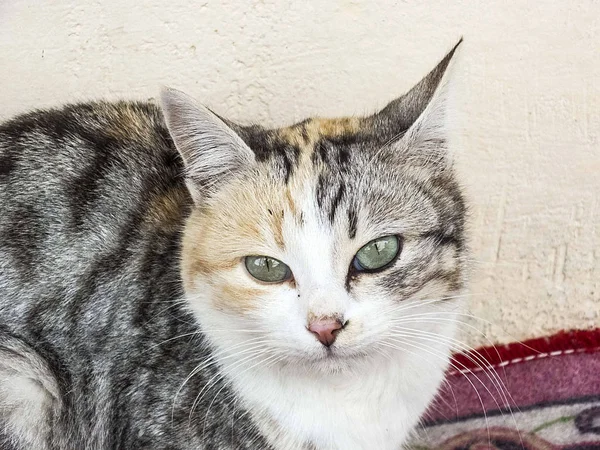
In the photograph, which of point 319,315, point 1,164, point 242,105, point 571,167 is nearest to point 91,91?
point 242,105

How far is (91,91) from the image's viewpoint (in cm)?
178

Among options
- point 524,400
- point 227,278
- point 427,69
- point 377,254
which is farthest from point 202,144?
point 524,400

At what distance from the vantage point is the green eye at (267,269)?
1.11 metres

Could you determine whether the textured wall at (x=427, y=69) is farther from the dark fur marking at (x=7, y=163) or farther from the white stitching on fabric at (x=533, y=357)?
the dark fur marking at (x=7, y=163)

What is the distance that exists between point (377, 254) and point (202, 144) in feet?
1.08

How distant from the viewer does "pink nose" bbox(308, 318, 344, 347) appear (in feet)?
3.35

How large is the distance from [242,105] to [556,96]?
0.74 metres

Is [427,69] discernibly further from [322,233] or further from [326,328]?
[326,328]

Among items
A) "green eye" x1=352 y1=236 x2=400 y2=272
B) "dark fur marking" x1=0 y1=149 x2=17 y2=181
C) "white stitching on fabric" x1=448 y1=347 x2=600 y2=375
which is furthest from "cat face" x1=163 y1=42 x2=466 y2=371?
"white stitching on fabric" x1=448 y1=347 x2=600 y2=375

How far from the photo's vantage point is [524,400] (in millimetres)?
1569

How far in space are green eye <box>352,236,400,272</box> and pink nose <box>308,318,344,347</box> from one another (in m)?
0.10

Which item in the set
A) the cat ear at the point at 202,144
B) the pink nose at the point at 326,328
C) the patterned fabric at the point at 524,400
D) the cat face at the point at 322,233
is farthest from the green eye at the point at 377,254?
the patterned fabric at the point at 524,400

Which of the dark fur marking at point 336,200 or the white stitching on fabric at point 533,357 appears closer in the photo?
the dark fur marking at point 336,200

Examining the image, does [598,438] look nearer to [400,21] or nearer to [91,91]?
[400,21]
